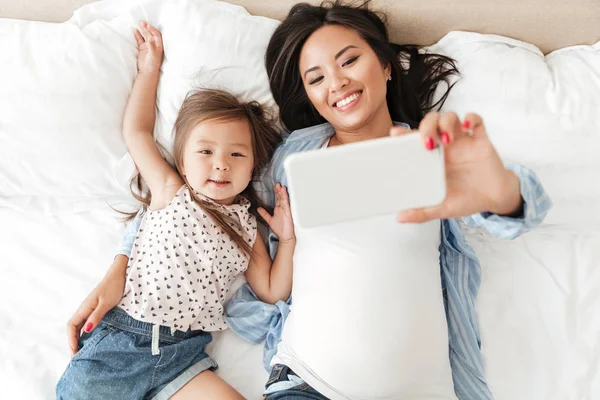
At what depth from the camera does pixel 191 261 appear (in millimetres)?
1266

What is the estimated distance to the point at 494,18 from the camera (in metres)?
1.46

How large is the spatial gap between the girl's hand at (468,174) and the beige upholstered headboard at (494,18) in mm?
669

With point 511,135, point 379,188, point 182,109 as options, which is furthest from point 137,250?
point 511,135

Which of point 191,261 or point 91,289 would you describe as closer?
point 191,261

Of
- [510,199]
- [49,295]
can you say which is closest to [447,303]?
[510,199]

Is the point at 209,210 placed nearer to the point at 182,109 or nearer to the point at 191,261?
the point at 191,261

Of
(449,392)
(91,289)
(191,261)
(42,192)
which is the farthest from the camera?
(42,192)

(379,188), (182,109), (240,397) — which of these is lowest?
(240,397)

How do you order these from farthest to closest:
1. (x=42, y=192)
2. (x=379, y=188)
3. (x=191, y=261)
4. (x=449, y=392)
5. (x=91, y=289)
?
(x=42, y=192), (x=91, y=289), (x=191, y=261), (x=449, y=392), (x=379, y=188)

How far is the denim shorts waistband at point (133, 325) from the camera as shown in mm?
Answer: 1244

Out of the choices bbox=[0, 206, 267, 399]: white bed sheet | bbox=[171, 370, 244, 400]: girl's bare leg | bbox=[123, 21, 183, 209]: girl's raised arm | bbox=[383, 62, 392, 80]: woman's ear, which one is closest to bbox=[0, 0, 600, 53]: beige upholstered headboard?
bbox=[383, 62, 392, 80]: woman's ear

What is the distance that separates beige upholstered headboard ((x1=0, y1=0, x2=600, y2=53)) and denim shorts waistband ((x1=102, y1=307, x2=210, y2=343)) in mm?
929

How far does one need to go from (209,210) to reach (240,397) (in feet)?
1.48

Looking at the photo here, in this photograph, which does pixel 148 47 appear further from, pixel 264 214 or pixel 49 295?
pixel 49 295
